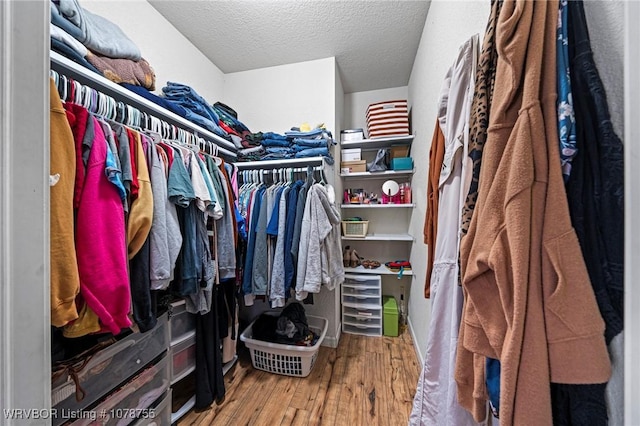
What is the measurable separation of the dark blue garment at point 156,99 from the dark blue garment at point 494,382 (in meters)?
1.58

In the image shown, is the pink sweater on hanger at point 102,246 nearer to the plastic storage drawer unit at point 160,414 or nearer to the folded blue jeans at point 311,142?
the plastic storage drawer unit at point 160,414

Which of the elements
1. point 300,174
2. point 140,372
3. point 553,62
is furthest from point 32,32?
point 300,174

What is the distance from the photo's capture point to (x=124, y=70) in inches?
41.1

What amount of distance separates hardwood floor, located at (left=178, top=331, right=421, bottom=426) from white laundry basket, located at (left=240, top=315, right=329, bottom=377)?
4 cm

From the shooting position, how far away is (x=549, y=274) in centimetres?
37

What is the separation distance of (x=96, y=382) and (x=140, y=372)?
17 centimetres

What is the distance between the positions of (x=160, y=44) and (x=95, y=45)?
0.80m

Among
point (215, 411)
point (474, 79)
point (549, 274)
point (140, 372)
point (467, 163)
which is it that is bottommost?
point (215, 411)

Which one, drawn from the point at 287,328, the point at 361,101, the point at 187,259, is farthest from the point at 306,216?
the point at 361,101

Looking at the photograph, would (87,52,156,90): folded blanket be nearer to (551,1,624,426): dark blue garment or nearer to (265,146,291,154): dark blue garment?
(265,146,291,154): dark blue garment

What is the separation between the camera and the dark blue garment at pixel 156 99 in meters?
1.02

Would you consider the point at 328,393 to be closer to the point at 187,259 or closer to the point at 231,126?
the point at 187,259

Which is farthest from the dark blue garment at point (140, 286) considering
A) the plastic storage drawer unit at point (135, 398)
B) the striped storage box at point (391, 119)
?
the striped storage box at point (391, 119)

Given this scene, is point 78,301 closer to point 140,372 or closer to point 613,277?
point 140,372
